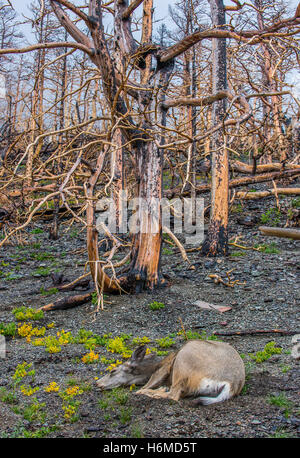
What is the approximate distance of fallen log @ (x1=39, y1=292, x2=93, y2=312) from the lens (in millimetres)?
8469

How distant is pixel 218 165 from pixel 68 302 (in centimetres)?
575

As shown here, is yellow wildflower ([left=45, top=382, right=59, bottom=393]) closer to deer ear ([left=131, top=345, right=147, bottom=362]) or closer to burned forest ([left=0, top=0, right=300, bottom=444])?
burned forest ([left=0, top=0, right=300, bottom=444])

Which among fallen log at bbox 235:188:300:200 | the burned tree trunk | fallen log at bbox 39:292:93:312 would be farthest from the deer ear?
fallen log at bbox 235:188:300:200

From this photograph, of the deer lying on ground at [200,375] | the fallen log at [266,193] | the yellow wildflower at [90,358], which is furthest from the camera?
the fallen log at [266,193]

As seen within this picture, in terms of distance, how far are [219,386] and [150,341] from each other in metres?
2.58

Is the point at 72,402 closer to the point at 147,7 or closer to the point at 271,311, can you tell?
the point at 271,311

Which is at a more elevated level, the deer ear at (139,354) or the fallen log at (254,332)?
the deer ear at (139,354)

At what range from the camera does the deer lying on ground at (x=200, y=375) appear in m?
4.12

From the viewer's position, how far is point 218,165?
11820 millimetres

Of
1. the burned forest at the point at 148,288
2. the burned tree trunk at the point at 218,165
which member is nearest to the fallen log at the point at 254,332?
the burned forest at the point at 148,288

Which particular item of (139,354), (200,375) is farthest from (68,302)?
(200,375)

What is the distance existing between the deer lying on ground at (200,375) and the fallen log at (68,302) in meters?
4.29

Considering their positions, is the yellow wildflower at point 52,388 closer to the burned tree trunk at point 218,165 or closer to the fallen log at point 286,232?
the fallen log at point 286,232

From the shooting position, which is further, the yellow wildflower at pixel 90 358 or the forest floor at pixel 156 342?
the yellow wildflower at pixel 90 358
